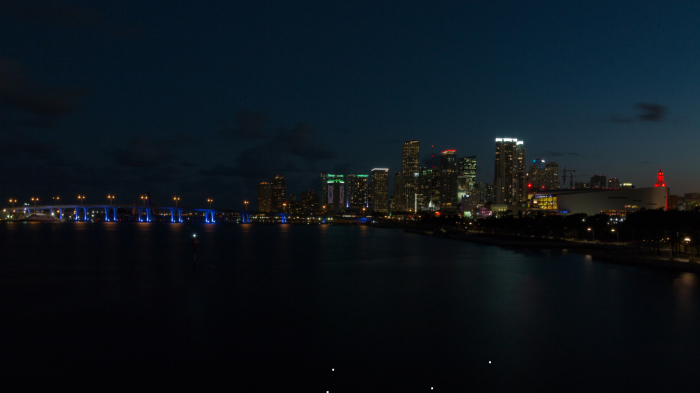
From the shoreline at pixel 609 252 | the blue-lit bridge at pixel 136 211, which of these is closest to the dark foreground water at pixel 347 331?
the shoreline at pixel 609 252

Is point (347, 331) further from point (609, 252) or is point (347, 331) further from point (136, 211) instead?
point (136, 211)

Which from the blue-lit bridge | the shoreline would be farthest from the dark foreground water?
the blue-lit bridge

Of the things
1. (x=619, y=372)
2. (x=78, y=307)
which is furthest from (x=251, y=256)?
(x=619, y=372)

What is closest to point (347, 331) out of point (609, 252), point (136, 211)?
point (609, 252)

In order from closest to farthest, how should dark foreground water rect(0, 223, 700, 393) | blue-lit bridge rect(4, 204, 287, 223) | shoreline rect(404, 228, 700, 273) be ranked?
dark foreground water rect(0, 223, 700, 393), shoreline rect(404, 228, 700, 273), blue-lit bridge rect(4, 204, 287, 223)

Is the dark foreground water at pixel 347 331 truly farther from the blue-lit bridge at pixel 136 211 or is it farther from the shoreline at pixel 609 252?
the blue-lit bridge at pixel 136 211

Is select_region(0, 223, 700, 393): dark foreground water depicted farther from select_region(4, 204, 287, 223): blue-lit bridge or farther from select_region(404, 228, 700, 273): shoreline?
select_region(4, 204, 287, 223): blue-lit bridge

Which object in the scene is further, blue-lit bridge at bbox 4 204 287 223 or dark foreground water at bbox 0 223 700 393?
blue-lit bridge at bbox 4 204 287 223

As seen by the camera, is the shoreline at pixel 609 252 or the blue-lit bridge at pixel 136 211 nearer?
the shoreline at pixel 609 252

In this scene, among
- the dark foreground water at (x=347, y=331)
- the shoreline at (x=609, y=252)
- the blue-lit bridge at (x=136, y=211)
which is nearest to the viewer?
the dark foreground water at (x=347, y=331)
